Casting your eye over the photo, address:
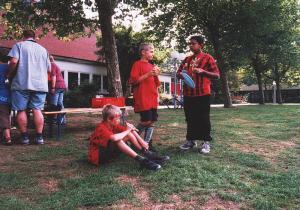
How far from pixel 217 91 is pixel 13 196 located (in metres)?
49.7

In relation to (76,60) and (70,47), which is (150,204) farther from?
(70,47)

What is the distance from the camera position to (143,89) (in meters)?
6.83

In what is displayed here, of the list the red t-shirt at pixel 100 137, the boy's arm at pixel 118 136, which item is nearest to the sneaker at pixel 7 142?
the red t-shirt at pixel 100 137

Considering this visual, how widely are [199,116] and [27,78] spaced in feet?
10.3

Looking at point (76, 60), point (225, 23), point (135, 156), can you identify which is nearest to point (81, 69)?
point (76, 60)

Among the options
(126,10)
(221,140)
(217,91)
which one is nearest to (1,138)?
(221,140)

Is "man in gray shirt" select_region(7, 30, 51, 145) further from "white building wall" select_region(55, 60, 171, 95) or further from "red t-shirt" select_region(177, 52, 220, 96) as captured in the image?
"white building wall" select_region(55, 60, 171, 95)

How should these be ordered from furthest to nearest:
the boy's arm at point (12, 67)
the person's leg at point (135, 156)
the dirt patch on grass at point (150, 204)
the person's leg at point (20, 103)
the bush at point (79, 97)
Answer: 1. the bush at point (79, 97)
2. the person's leg at point (20, 103)
3. the boy's arm at point (12, 67)
4. the person's leg at point (135, 156)
5. the dirt patch on grass at point (150, 204)

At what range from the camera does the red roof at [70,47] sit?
30.0m

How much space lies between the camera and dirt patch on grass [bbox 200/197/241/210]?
4379 mm

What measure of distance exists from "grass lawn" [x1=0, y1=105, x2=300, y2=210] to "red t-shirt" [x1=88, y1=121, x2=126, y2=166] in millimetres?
161

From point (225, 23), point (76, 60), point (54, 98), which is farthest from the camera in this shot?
point (76, 60)

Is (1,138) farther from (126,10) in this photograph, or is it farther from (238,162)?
(126,10)

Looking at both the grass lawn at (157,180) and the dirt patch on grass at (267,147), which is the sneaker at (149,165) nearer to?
the grass lawn at (157,180)
